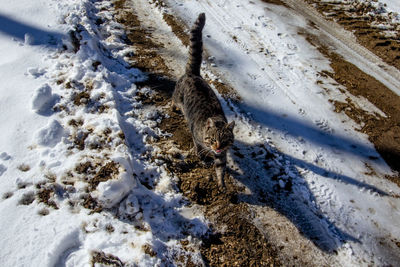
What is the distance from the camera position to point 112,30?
709 centimetres

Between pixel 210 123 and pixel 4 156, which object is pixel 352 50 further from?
pixel 4 156

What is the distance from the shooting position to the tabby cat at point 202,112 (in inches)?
151

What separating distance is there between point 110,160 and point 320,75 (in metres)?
5.56

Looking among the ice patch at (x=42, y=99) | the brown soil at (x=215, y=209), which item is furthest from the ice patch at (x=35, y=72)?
the brown soil at (x=215, y=209)

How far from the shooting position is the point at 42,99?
14.9 ft

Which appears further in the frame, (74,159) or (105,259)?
(74,159)

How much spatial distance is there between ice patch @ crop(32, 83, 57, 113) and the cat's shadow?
136 inches

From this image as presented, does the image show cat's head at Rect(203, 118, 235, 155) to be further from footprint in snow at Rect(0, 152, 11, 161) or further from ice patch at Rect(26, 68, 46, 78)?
ice patch at Rect(26, 68, 46, 78)

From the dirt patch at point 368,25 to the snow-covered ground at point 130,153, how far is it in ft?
6.68

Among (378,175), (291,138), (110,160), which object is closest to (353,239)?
(378,175)

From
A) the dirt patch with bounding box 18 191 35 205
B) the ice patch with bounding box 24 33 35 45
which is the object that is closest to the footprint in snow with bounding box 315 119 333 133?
the dirt patch with bounding box 18 191 35 205

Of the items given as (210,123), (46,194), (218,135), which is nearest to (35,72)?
(46,194)

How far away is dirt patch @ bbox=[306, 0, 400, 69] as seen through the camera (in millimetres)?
7578

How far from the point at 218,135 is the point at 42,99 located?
10.6 feet
